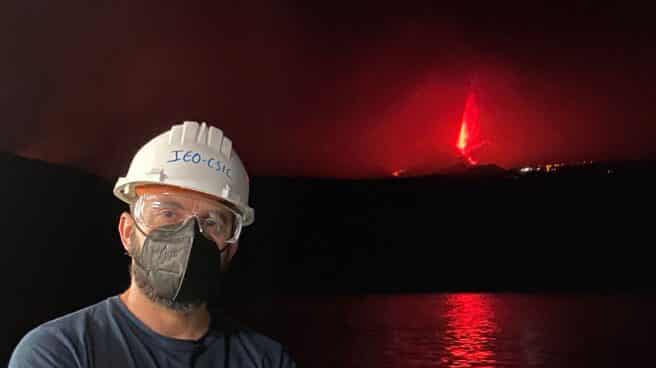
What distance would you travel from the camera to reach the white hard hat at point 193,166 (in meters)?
3.26

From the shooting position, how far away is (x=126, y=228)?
10.5 feet

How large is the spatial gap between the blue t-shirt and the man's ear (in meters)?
0.24

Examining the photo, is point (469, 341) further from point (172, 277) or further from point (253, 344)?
point (172, 277)

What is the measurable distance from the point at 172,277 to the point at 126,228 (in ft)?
→ 1.12

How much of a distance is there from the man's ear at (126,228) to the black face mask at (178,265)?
0.13 meters

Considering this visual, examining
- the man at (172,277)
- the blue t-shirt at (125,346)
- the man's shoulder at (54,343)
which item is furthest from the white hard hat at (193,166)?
the man's shoulder at (54,343)

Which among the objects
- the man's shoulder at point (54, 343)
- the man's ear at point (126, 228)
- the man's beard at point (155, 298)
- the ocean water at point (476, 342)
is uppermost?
the man's ear at point (126, 228)

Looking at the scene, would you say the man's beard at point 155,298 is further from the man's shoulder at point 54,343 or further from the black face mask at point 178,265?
the man's shoulder at point 54,343

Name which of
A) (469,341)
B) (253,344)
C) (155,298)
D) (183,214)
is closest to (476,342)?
(469,341)

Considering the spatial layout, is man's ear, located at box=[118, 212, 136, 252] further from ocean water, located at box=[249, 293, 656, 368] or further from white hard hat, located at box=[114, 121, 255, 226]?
ocean water, located at box=[249, 293, 656, 368]

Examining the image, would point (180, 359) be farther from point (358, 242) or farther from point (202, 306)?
point (358, 242)

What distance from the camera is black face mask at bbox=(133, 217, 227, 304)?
2.99 metres

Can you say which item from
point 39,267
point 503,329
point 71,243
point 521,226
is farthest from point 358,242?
point 503,329

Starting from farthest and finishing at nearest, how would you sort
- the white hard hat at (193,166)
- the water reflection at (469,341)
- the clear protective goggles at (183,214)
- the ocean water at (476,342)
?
the ocean water at (476,342) < the water reflection at (469,341) < the white hard hat at (193,166) < the clear protective goggles at (183,214)
